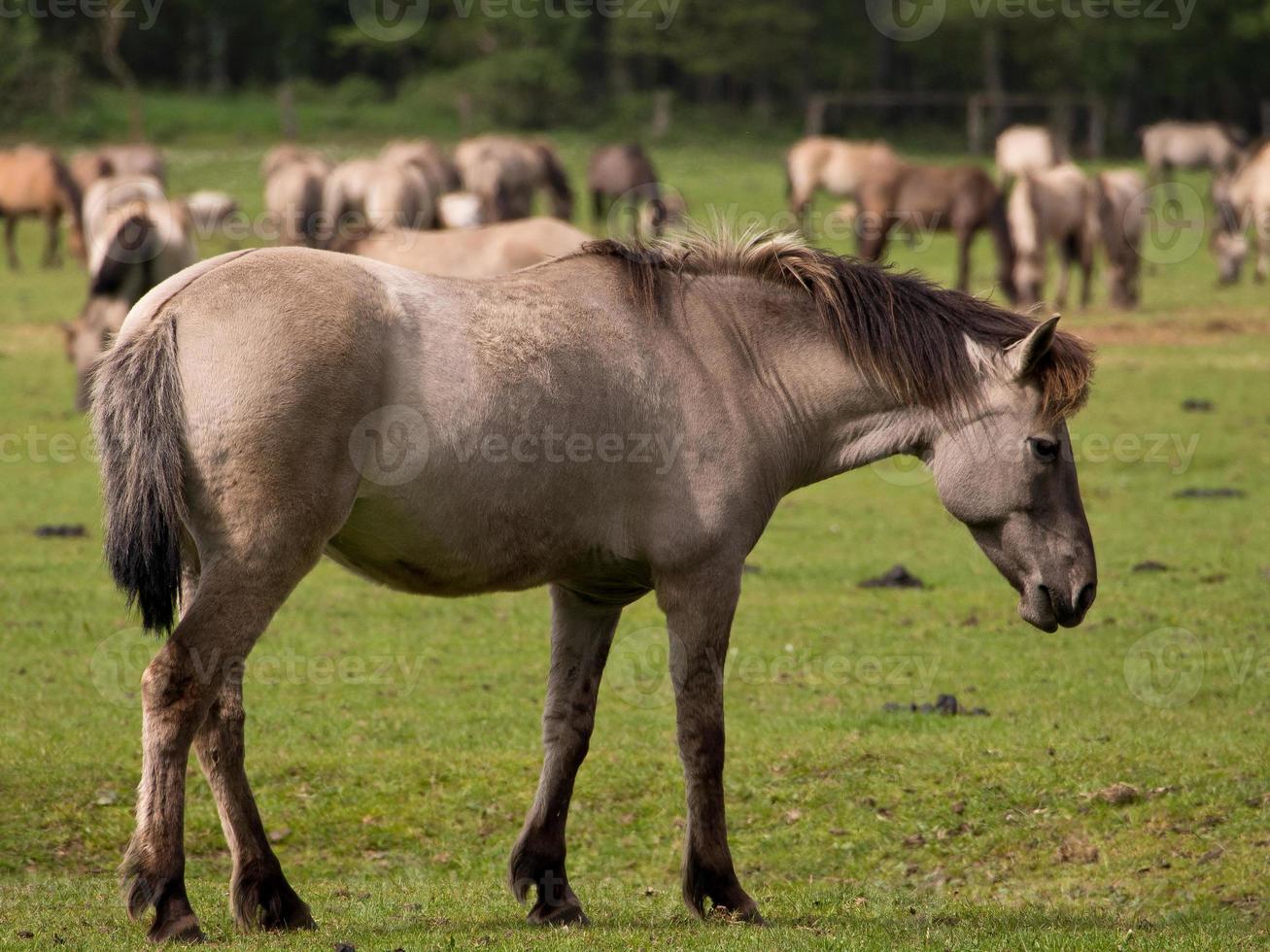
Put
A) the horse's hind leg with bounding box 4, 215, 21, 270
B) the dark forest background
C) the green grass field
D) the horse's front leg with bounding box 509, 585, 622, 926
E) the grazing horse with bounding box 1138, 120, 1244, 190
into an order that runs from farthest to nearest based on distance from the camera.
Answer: the dark forest background
the grazing horse with bounding box 1138, 120, 1244, 190
the horse's hind leg with bounding box 4, 215, 21, 270
the green grass field
the horse's front leg with bounding box 509, 585, 622, 926

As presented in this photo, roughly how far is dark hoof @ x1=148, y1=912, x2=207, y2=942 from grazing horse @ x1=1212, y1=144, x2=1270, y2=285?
26.9m

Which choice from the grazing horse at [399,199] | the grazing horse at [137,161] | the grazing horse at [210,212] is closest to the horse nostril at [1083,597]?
the grazing horse at [399,199]

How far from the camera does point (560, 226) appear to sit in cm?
1667

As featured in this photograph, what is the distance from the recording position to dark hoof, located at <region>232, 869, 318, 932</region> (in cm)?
522

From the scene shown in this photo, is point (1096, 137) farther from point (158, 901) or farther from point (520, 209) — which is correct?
point (158, 901)

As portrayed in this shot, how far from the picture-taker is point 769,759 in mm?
7863

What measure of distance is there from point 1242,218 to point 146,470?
93.2 feet

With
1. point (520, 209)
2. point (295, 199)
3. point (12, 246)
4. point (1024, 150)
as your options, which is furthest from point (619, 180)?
point (12, 246)

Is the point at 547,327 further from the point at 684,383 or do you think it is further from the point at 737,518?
the point at 737,518

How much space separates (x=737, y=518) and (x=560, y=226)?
37.7 feet

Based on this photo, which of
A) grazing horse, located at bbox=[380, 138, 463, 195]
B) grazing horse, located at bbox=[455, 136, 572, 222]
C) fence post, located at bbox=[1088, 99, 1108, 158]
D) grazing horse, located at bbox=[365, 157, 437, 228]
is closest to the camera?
grazing horse, located at bbox=[365, 157, 437, 228]

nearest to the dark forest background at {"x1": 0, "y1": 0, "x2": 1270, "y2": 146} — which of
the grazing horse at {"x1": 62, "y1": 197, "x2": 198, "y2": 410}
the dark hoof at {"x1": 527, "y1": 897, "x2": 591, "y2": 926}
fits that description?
the grazing horse at {"x1": 62, "y1": 197, "x2": 198, "y2": 410}

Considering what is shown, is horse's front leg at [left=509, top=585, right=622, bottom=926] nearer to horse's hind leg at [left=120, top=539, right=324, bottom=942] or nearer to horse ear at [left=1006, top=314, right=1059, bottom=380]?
horse's hind leg at [left=120, top=539, right=324, bottom=942]

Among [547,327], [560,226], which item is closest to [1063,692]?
[547,327]
